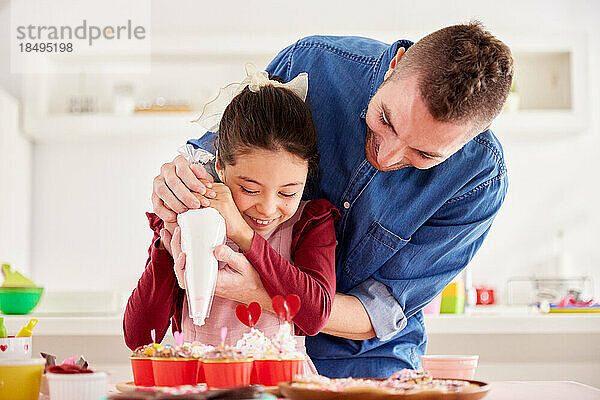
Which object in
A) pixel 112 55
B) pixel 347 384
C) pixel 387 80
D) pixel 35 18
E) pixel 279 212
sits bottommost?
pixel 347 384

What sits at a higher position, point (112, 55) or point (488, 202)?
point (112, 55)

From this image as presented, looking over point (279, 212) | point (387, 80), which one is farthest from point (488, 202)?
point (279, 212)

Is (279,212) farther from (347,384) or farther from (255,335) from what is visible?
(347,384)

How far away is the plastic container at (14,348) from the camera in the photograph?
1.18 m

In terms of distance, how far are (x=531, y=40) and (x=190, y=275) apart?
9.62 feet

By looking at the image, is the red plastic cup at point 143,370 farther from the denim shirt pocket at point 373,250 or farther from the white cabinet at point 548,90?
the white cabinet at point 548,90

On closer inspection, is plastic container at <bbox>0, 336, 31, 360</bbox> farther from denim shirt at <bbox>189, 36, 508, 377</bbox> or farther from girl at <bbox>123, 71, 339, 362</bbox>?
denim shirt at <bbox>189, 36, 508, 377</bbox>

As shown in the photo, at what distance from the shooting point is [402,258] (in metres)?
1.70

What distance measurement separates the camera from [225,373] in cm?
106

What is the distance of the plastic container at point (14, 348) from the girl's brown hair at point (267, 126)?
0.50 meters

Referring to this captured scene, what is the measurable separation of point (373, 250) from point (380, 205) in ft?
0.34

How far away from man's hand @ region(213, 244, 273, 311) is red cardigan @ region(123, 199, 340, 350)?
2cm

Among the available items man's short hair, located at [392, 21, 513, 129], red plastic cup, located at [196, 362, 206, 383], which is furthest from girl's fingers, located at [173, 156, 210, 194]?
man's short hair, located at [392, 21, 513, 129]

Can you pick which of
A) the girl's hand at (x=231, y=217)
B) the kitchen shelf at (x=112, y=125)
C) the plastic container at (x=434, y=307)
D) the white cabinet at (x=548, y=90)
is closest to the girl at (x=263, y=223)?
the girl's hand at (x=231, y=217)
